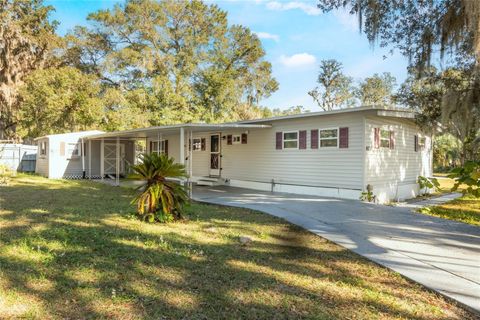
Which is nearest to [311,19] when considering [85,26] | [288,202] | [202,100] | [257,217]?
[288,202]

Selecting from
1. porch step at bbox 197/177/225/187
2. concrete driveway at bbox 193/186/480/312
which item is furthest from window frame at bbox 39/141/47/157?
concrete driveway at bbox 193/186/480/312

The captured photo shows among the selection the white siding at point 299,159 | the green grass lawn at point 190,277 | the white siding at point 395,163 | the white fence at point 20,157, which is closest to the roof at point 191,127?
the white siding at point 299,159

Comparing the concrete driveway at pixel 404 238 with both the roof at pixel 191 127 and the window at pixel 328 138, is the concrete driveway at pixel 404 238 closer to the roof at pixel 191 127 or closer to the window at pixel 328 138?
the window at pixel 328 138

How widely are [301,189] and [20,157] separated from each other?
1745 centimetres

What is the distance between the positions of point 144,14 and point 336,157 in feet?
64.8

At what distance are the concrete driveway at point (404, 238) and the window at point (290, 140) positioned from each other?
10.5ft

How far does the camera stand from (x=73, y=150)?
16859 mm

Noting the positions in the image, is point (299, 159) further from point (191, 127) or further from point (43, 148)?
point (43, 148)

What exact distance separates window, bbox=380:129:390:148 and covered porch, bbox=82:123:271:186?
3867 millimetres

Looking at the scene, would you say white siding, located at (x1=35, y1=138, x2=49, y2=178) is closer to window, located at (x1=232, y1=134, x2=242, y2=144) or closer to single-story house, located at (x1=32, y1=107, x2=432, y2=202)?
single-story house, located at (x1=32, y1=107, x2=432, y2=202)

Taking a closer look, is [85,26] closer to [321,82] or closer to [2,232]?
[321,82]

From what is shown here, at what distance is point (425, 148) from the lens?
1364 centimetres

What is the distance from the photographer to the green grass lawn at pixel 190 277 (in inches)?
112

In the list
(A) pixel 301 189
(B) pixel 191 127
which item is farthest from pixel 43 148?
(A) pixel 301 189
